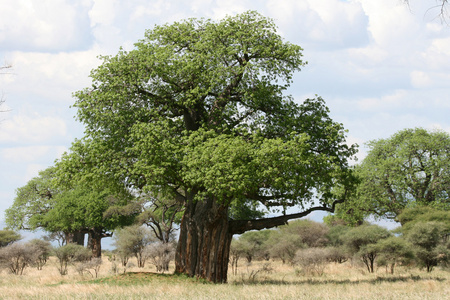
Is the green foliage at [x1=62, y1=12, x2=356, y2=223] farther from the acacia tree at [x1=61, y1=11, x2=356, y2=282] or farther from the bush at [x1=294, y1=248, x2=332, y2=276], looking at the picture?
the bush at [x1=294, y1=248, x2=332, y2=276]

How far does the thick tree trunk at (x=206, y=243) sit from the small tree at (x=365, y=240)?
13.2 metres

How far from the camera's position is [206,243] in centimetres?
2580

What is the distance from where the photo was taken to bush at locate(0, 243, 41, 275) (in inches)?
1478

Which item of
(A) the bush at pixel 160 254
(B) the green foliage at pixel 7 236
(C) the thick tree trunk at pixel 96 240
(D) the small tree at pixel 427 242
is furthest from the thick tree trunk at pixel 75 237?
(D) the small tree at pixel 427 242

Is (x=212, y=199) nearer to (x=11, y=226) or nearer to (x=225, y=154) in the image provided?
(x=225, y=154)

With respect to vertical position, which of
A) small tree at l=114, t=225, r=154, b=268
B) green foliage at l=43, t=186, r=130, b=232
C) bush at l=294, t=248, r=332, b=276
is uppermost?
green foliage at l=43, t=186, r=130, b=232

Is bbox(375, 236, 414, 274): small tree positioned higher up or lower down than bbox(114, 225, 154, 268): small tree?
lower down

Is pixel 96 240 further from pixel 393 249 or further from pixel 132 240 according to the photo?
pixel 393 249

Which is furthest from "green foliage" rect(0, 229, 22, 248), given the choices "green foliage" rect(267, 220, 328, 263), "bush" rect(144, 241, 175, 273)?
"green foliage" rect(267, 220, 328, 263)

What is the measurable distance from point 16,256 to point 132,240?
10.1 m

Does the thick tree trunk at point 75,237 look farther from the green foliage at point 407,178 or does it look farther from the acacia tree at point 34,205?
the green foliage at point 407,178

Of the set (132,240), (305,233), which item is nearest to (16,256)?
(132,240)

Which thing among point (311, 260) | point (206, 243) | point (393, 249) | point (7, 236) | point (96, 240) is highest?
point (7, 236)

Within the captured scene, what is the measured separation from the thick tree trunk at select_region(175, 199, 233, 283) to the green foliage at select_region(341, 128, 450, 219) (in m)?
24.7
